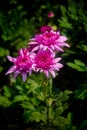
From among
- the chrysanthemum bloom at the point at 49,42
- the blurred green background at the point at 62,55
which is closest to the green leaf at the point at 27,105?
the blurred green background at the point at 62,55

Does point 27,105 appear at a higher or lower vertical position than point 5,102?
lower

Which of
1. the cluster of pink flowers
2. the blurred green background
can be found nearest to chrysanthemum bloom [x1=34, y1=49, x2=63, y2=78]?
the cluster of pink flowers

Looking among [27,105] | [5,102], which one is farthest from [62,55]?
[27,105]

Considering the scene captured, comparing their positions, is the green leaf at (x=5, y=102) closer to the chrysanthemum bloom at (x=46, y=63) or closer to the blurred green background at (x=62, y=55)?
the blurred green background at (x=62, y=55)

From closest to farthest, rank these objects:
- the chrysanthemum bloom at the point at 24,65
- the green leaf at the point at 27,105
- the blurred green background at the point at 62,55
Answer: the chrysanthemum bloom at the point at 24,65, the green leaf at the point at 27,105, the blurred green background at the point at 62,55

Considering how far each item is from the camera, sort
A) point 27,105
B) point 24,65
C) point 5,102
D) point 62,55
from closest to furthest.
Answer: point 24,65 < point 27,105 < point 5,102 < point 62,55

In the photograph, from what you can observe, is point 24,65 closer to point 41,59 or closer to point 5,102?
point 41,59

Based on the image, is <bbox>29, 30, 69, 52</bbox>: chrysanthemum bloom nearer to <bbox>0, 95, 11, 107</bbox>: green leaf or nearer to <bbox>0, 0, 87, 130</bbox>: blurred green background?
<bbox>0, 0, 87, 130</bbox>: blurred green background
